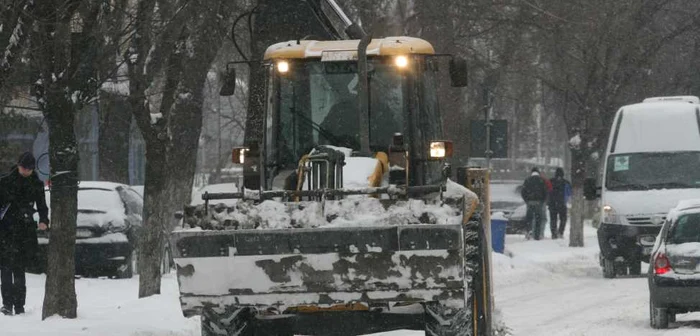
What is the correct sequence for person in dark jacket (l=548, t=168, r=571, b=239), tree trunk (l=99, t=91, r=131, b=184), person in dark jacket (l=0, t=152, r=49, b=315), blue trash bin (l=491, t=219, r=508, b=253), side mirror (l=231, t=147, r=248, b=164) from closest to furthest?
1. side mirror (l=231, t=147, r=248, b=164)
2. person in dark jacket (l=0, t=152, r=49, b=315)
3. tree trunk (l=99, t=91, r=131, b=184)
4. blue trash bin (l=491, t=219, r=508, b=253)
5. person in dark jacket (l=548, t=168, r=571, b=239)

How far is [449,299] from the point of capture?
399 inches

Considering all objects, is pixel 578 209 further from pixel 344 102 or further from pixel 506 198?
pixel 344 102

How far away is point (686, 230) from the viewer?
15914 millimetres

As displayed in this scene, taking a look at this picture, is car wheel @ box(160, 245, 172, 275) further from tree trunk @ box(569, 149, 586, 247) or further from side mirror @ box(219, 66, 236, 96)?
tree trunk @ box(569, 149, 586, 247)

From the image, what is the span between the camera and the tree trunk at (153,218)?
57.6ft

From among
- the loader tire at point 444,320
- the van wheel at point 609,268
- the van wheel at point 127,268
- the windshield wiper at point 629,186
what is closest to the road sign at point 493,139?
the windshield wiper at point 629,186

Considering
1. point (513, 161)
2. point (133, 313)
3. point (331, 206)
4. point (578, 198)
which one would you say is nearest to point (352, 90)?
point (331, 206)

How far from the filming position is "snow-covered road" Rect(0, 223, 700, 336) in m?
14.1

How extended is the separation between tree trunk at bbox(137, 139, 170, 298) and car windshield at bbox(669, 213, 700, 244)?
5.96 m

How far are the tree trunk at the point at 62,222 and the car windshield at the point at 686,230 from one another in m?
6.28

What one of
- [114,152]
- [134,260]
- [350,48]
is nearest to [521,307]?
[134,260]

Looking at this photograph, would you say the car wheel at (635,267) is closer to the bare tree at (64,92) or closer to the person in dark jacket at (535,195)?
the bare tree at (64,92)

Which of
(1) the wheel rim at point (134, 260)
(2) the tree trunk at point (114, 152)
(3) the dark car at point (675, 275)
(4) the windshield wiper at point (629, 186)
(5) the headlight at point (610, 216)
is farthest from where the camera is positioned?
(2) the tree trunk at point (114, 152)

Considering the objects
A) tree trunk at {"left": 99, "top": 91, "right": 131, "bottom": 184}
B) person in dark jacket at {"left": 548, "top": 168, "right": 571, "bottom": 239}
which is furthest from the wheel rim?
person in dark jacket at {"left": 548, "top": 168, "right": 571, "bottom": 239}
